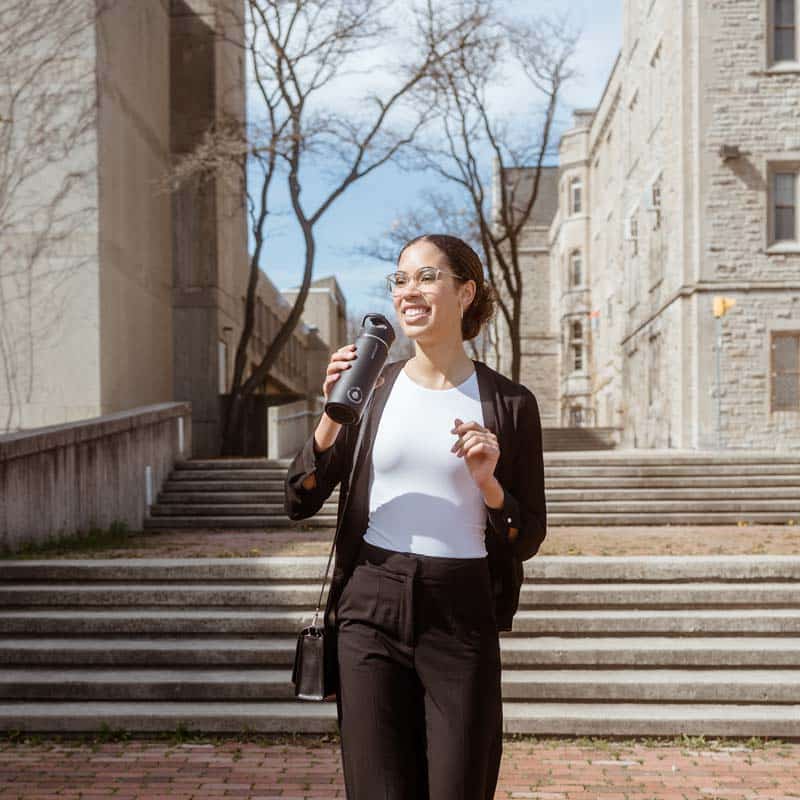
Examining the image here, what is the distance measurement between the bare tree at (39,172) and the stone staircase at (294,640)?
12245 millimetres

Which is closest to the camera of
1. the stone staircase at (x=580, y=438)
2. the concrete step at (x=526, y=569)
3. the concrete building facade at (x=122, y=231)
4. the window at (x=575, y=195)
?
the concrete step at (x=526, y=569)

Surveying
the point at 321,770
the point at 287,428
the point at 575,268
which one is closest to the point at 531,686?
the point at 321,770

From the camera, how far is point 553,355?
61469 mm

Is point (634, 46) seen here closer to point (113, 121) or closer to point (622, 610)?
point (113, 121)

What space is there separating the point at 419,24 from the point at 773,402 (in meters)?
11.5

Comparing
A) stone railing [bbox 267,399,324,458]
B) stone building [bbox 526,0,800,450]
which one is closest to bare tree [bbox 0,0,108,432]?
stone railing [bbox 267,399,324,458]

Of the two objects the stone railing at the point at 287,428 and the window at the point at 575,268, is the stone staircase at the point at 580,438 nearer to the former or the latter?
the stone railing at the point at 287,428

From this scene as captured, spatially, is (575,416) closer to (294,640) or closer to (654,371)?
(654,371)

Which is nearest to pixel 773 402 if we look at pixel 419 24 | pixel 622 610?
pixel 419 24

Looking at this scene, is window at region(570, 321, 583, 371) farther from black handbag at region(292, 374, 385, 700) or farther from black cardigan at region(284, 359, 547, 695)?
black handbag at region(292, 374, 385, 700)

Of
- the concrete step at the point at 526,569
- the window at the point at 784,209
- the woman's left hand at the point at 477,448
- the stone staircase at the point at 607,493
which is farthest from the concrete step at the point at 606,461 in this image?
the woman's left hand at the point at 477,448

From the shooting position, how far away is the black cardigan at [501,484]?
3.00 m

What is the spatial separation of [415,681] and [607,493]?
1272 centimetres

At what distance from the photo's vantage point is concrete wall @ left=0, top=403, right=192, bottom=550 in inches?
402
